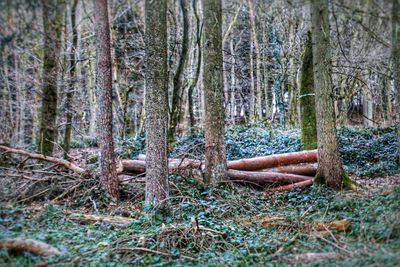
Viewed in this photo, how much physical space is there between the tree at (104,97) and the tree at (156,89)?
1247 mm

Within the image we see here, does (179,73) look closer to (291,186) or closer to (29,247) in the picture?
(291,186)

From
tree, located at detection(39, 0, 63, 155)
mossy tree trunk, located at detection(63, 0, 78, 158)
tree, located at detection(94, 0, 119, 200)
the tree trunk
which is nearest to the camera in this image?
tree, located at detection(94, 0, 119, 200)

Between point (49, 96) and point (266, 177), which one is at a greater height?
point (49, 96)

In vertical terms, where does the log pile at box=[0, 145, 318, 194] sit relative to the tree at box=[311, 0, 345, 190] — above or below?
below

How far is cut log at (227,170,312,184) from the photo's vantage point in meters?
10.5

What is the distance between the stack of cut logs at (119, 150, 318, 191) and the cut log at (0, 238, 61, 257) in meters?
4.60

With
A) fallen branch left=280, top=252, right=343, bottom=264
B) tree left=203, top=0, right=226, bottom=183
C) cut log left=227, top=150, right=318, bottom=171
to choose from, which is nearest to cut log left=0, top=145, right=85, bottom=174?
tree left=203, top=0, right=226, bottom=183

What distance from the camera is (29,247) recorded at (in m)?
5.53

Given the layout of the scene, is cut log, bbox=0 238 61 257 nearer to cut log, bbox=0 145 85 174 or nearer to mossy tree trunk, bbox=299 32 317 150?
cut log, bbox=0 145 85 174

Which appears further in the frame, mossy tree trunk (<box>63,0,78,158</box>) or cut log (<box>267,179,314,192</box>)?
mossy tree trunk (<box>63,0,78,158</box>)

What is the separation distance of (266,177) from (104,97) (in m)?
4.83

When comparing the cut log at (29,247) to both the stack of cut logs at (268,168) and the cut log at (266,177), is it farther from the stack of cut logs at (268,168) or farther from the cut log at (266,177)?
the cut log at (266,177)

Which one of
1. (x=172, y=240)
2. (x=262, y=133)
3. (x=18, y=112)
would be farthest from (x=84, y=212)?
(x=18, y=112)

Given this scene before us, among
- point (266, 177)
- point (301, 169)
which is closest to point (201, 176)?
point (266, 177)
